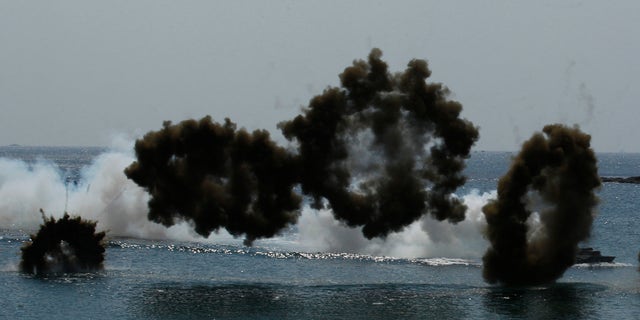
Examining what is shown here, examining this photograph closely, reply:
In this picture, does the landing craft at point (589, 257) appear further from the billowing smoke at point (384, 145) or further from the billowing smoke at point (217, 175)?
the billowing smoke at point (217, 175)

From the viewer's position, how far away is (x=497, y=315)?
91750 mm

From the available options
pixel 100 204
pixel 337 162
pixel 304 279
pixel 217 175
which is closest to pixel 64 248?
pixel 217 175

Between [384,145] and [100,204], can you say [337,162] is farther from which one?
[100,204]

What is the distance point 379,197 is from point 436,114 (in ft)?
32.1

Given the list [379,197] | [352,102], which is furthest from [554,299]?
[352,102]

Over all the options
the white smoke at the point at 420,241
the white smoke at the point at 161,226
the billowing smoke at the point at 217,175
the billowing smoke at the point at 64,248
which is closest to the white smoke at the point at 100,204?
the white smoke at the point at 161,226

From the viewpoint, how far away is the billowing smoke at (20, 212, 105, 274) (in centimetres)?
10950

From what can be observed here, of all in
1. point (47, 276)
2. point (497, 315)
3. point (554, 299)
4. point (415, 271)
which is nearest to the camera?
point (497, 315)

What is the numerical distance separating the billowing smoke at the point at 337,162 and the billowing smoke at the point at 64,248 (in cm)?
994

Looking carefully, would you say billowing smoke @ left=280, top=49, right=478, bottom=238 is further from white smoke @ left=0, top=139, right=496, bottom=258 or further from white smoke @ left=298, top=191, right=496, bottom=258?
white smoke @ left=298, top=191, right=496, bottom=258

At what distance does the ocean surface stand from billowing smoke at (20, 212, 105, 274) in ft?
6.97

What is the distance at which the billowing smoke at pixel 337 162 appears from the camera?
102688 mm

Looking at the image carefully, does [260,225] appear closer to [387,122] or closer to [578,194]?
[387,122]

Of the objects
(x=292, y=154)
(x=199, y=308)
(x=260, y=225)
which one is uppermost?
(x=292, y=154)
